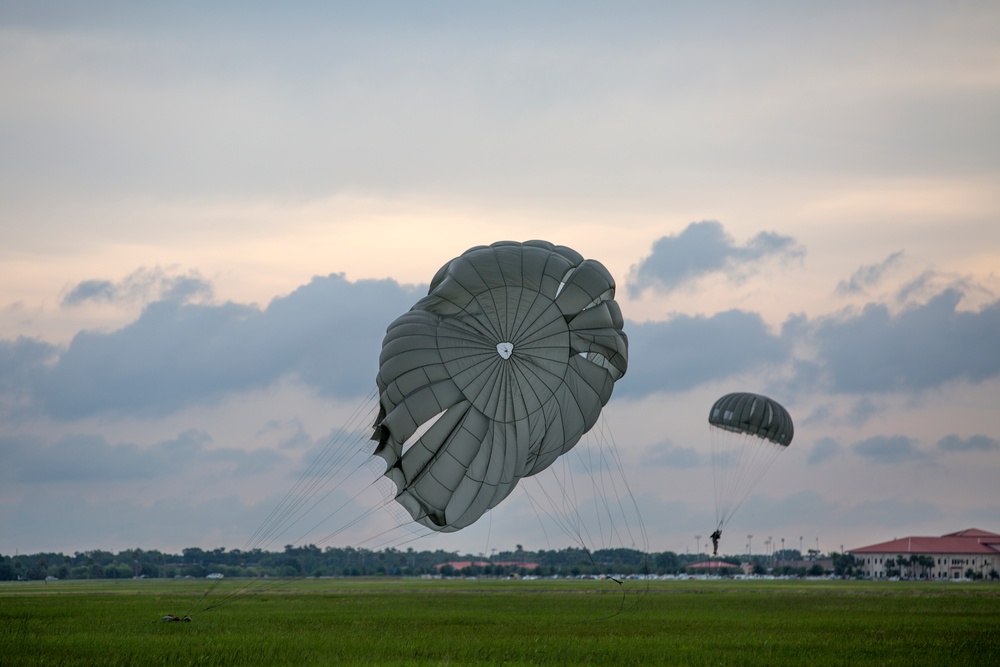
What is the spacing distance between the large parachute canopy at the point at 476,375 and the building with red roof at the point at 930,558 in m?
159

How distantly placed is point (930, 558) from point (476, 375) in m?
170

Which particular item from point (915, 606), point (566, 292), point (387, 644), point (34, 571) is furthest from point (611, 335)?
point (34, 571)

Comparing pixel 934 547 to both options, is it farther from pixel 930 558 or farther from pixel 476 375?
pixel 476 375

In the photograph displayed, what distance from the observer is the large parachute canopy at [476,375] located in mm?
33688

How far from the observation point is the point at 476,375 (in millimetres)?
33781

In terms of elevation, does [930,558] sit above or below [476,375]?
below

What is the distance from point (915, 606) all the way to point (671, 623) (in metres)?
21.5

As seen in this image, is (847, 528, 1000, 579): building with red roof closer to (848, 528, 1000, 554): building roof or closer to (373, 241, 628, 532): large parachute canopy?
(848, 528, 1000, 554): building roof

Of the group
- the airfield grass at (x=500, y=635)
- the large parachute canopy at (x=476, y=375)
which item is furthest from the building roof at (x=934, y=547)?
the large parachute canopy at (x=476, y=375)

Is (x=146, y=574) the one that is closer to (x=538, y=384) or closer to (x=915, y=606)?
(x=915, y=606)

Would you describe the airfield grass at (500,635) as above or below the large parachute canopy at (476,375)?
below

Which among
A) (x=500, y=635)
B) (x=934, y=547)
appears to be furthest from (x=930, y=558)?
(x=500, y=635)

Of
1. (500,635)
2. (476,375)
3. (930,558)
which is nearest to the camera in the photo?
(476,375)

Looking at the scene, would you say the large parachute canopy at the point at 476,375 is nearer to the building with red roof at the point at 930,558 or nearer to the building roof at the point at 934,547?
the building with red roof at the point at 930,558
